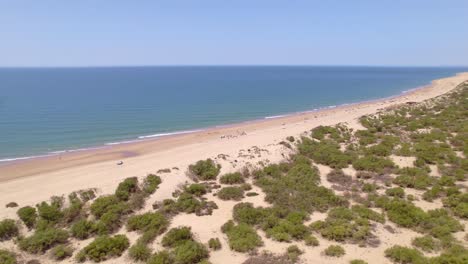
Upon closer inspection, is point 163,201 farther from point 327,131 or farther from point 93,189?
point 327,131

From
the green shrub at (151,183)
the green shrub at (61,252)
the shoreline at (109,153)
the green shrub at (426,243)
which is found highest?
the green shrub at (151,183)

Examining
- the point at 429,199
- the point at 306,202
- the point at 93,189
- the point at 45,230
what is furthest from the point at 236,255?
the point at 429,199

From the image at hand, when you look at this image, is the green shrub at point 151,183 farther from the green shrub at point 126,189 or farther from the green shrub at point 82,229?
the green shrub at point 82,229

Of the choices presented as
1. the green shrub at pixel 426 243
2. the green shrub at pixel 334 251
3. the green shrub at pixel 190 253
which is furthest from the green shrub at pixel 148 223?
the green shrub at pixel 426 243

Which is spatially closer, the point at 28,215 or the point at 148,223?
the point at 148,223

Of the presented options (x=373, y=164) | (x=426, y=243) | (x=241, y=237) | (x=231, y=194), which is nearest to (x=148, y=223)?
(x=241, y=237)

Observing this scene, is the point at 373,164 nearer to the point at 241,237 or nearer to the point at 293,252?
the point at 293,252
